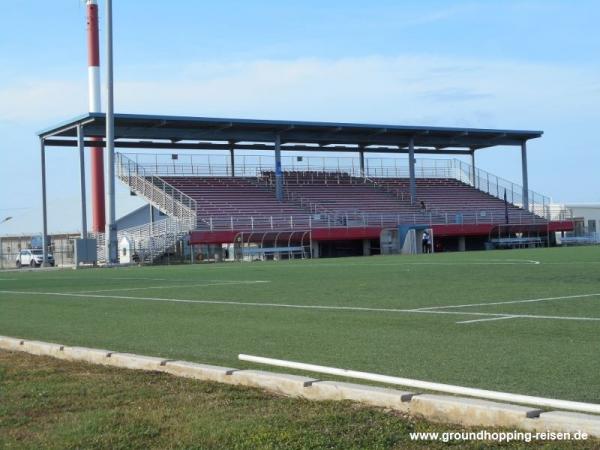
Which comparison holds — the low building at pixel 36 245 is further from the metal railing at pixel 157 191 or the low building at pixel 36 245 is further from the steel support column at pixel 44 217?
the metal railing at pixel 157 191

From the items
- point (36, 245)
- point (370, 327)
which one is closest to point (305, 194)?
point (36, 245)

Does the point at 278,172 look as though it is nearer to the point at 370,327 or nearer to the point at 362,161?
the point at 362,161

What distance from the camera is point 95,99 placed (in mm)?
61625

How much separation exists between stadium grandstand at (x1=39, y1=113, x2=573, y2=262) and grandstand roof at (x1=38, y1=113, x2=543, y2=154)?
0.08 metres

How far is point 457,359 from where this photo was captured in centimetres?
816

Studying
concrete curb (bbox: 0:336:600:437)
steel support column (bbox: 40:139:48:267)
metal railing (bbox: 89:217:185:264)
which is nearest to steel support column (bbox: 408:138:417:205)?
metal railing (bbox: 89:217:185:264)

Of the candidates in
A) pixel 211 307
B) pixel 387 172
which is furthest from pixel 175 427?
pixel 387 172

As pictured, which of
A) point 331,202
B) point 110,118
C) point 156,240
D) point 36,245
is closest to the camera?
point 110,118

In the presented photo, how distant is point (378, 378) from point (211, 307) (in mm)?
8523

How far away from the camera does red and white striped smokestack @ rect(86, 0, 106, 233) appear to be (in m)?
60.8

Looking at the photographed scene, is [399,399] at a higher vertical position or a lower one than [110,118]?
lower

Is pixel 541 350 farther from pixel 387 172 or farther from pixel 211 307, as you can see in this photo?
pixel 387 172

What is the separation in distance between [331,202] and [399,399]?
2116 inches

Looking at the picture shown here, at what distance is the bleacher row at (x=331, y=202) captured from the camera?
53844 mm
